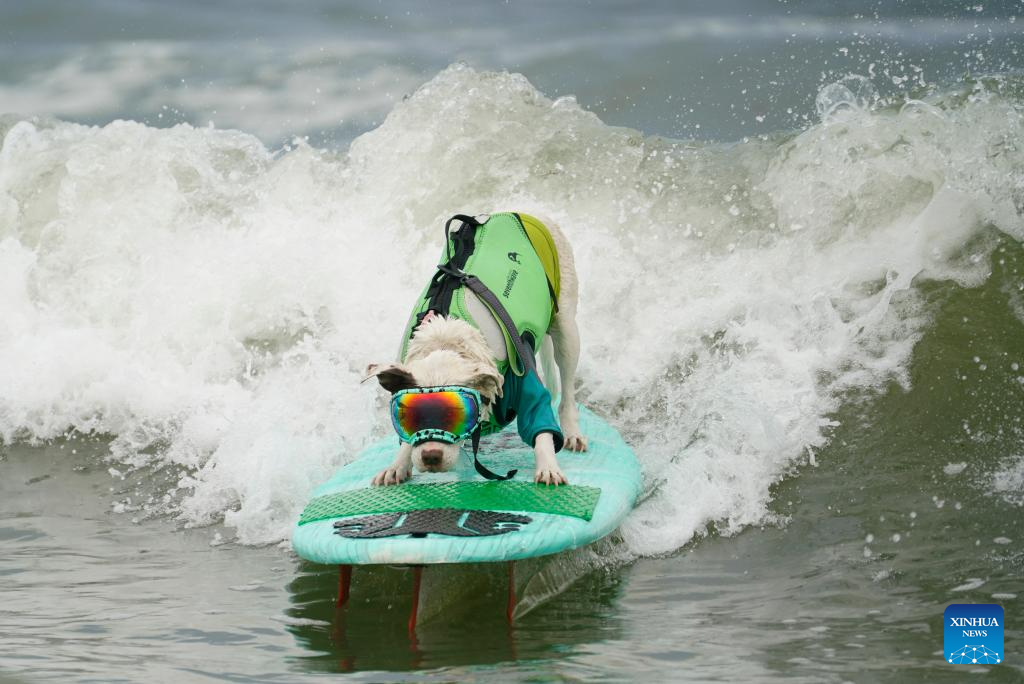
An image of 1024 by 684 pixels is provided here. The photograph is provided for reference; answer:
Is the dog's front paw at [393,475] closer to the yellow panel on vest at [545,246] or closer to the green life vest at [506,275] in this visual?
the green life vest at [506,275]

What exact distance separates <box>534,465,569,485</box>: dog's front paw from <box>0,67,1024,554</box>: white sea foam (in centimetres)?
57

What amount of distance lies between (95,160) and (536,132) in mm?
4868

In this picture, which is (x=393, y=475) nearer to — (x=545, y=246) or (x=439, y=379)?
(x=439, y=379)

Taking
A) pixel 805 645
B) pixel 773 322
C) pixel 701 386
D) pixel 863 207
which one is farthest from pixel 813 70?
pixel 805 645

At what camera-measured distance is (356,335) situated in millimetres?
9914

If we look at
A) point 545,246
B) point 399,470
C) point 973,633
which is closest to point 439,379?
point 399,470

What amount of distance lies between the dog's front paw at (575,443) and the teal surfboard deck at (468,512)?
151 mm

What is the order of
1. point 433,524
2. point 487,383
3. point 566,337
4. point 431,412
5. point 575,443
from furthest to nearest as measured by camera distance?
1. point 566,337
2. point 575,443
3. point 487,383
4. point 431,412
5. point 433,524

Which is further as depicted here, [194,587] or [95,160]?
[95,160]

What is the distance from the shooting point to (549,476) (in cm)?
584

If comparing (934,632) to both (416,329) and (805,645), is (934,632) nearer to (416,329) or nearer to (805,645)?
(805,645)

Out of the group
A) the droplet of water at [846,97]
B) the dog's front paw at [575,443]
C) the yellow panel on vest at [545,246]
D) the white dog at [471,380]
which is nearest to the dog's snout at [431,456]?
the white dog at [471,380]

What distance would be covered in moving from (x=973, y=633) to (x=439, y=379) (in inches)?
97.7

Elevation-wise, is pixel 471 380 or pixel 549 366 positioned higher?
pixel 549 366
